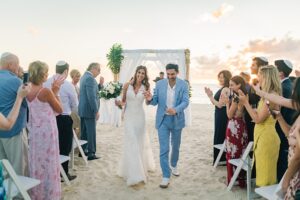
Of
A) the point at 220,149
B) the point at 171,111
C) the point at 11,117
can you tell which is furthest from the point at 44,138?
the point at 220,149

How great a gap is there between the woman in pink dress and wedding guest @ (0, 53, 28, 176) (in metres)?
0.16

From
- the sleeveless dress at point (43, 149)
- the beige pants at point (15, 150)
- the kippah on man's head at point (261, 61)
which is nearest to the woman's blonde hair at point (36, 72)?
the sleeveless dress at point (43, 149)

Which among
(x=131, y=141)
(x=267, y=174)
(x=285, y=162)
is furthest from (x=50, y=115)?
(x=285, y=162)

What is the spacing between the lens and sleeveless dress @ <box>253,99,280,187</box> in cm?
414

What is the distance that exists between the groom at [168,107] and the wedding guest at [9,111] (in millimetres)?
2223

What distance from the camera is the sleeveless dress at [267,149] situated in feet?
13.6

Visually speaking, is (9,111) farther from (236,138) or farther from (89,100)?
(236,138)

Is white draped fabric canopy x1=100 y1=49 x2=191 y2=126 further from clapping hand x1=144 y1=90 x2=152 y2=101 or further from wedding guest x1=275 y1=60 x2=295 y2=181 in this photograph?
wedding guest x1=275 y1=60 x2=295 y2=181

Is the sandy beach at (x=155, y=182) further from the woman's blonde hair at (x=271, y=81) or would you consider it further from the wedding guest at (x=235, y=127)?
the woman's blonde hair at (x=271, y=81)

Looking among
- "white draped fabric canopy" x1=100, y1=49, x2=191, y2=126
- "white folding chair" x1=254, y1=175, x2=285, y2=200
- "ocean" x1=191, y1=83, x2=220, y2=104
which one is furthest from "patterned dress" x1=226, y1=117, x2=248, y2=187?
"ocean" x1=191, y1=83, x2=220, y2=104

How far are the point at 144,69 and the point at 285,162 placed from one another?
2756mm

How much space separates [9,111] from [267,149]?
11.2ft

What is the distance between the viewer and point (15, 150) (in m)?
3.96

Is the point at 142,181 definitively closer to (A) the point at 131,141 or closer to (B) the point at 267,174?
(A) the point at 131,141
